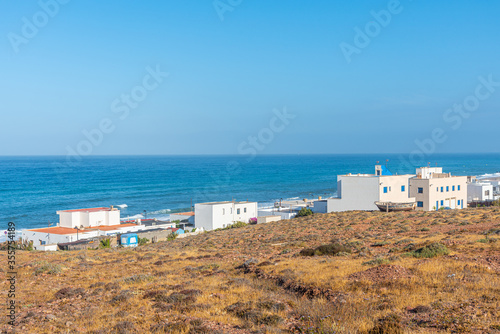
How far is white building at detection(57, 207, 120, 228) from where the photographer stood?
57.2 metres

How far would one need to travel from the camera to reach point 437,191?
50469 mm

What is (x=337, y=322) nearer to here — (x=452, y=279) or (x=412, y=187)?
(x=452, y=279)

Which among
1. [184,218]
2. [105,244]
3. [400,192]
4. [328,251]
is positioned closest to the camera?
[328,251]

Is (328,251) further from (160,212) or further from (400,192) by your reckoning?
(160,212)

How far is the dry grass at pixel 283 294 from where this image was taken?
9.30 metres

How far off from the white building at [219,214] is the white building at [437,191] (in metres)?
25.0

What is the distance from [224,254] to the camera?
23.9 meters

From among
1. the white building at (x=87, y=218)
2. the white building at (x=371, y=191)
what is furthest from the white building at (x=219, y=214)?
the white building at (x=371, y=191)

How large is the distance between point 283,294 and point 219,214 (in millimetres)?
47036

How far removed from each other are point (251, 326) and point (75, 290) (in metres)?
8.26

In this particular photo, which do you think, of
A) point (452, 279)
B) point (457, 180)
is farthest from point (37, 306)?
point (457, 180)

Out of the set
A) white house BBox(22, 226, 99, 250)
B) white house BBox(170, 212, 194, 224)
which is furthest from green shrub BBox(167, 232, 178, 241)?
white house BBox(170, 212, 194, 224)

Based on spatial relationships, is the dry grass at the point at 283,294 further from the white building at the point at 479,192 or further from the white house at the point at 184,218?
the white building at the point at 479,192

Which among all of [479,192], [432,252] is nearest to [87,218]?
[432,252]
